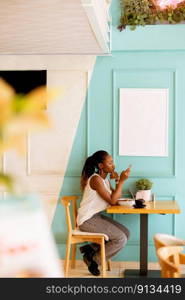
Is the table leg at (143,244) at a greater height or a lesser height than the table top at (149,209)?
lesser

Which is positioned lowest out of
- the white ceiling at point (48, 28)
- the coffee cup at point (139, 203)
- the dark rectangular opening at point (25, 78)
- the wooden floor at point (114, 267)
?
the wooden floor at point (114, 267)

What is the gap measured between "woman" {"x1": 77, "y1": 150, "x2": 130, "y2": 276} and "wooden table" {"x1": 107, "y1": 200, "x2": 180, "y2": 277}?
0.57 feet

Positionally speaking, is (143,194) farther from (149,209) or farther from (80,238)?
(80,238)

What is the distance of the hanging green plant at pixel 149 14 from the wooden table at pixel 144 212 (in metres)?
1.81

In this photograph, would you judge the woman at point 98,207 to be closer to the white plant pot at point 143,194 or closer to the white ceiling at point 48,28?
the white plant pot at point 143,194

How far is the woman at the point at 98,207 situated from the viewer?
5043mm

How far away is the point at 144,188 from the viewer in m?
5.37

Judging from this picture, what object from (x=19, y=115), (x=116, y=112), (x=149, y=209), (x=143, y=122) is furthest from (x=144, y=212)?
(x=19, y=115)

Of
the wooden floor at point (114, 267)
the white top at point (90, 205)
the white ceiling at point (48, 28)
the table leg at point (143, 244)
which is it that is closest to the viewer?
the white ceiling at point (48, 28)

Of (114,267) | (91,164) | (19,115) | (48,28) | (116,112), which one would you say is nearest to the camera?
(19,115)

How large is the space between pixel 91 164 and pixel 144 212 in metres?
0.75

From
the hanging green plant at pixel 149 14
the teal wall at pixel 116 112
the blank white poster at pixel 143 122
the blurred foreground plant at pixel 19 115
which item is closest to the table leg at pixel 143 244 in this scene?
the teal wall at pixel 116 112

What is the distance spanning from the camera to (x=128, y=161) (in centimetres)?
556

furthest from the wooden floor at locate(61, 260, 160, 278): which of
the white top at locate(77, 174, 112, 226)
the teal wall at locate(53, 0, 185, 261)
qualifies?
the white top at locate(77, 174, 112, 226)
